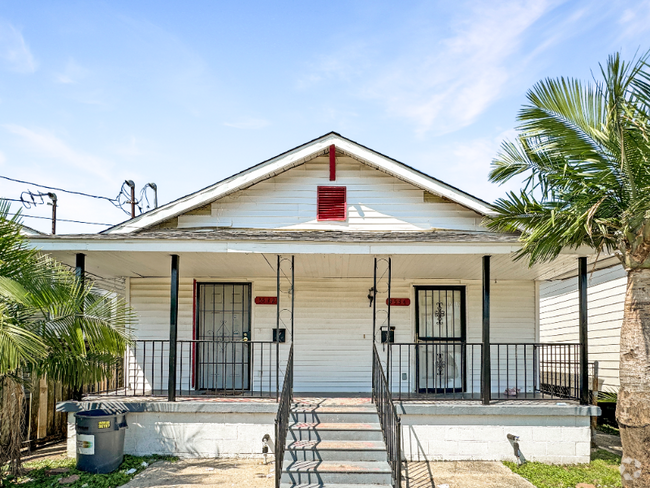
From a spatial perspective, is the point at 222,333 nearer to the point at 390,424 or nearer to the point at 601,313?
the point at 390,424

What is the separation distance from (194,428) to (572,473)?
538 centimetres

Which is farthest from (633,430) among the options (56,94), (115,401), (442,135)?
(56,94)

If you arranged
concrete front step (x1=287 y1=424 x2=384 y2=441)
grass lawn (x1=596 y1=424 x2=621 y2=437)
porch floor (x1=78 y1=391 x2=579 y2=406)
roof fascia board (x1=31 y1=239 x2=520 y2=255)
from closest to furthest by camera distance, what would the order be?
concrete front step (x1=287 y1=424 x2=384 y2=441)
roof fascia board (x1=31 y1=239 x2=520 y2=255)
porch floor (x1=78 y1=391 x2=579 y2=406)
grass lawn (x1=596 y1=424 x2=621 y2=437)

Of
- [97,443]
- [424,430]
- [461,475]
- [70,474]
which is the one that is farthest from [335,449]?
[70,474]

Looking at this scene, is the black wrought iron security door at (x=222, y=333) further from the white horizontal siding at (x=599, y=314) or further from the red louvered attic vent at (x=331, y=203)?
the white horizontal siding at (x=599, y=314)

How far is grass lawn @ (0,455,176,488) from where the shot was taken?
6.66 m

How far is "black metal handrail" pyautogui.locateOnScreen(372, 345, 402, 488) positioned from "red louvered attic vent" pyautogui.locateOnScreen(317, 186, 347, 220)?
114 inches

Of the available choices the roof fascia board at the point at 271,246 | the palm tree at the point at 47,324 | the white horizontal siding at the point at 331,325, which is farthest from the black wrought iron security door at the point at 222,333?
the palm tree at the point at 47,324

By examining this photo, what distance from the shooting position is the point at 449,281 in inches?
415

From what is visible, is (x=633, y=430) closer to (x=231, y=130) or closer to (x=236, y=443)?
(x=236, y=443)

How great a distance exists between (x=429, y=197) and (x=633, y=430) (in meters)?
5.16

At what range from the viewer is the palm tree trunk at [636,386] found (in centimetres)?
581

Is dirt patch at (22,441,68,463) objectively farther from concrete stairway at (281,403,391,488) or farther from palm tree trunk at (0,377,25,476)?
concrete stairway at (281,403,391,488)

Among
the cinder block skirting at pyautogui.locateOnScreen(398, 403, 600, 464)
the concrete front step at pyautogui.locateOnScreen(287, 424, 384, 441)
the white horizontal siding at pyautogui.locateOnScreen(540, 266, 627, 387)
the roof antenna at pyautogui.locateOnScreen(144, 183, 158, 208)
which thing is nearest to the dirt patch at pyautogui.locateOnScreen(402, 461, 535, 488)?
the cinder block skirting at pyautogui.locateOnScreen(398, 403, 600, 464)
